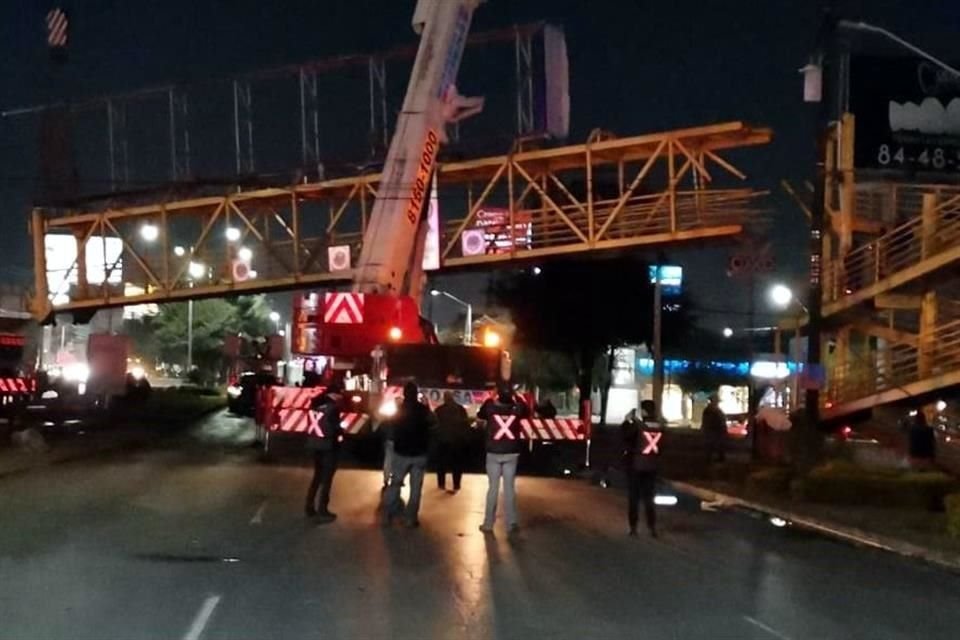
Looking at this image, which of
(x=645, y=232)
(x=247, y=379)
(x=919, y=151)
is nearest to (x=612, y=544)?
(x=645, y=232)

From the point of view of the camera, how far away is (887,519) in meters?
22.5

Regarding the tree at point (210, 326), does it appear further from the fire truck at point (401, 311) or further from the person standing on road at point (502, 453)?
the person standing on road at point (502, 453)

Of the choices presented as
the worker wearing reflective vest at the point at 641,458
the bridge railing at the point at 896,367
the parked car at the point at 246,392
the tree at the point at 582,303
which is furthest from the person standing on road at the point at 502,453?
the tree at the point at 582,303

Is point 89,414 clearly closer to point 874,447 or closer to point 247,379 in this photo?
point 247,379

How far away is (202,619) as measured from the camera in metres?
11.7

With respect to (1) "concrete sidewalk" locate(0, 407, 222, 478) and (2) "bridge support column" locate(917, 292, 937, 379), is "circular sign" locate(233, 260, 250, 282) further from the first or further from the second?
(2) "bridge support column" locate(917, 292, 937, 379)

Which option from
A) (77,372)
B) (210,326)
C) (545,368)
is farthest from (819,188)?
(210,326)

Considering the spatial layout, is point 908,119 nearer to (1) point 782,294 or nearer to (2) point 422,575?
(1) point 782,294

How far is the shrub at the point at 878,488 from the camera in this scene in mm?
24688

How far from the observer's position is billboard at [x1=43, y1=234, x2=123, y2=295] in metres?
41.3

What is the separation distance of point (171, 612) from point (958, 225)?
69.9 ft

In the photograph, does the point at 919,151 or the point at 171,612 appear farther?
the point at 919,151

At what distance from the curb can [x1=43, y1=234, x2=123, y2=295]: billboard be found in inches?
819

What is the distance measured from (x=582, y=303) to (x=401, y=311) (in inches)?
1203
